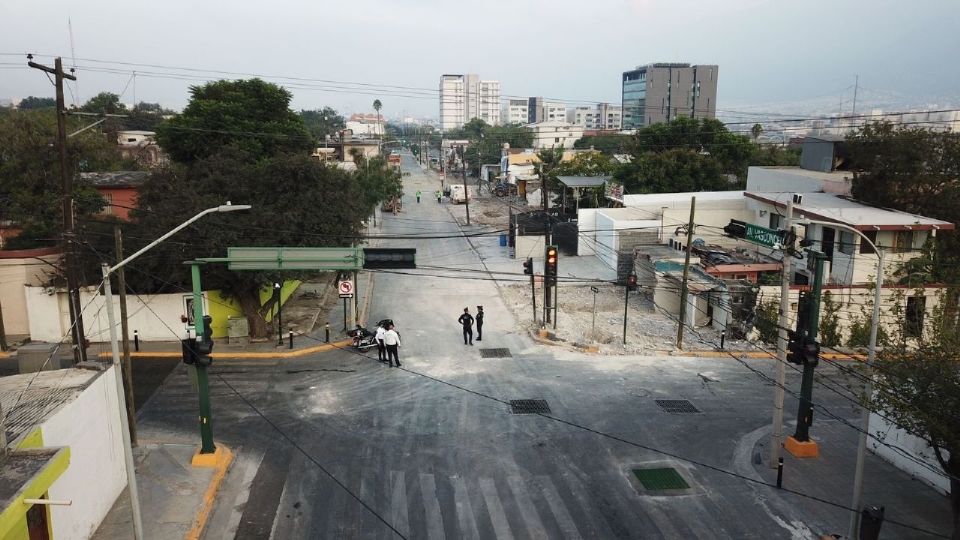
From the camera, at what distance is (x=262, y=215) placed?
80.2ft

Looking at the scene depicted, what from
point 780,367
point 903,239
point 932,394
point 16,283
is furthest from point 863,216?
point 16,283

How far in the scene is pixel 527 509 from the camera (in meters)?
13.6

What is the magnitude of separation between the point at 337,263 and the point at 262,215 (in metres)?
9.80

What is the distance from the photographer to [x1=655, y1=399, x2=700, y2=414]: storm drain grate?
19203 millimetres

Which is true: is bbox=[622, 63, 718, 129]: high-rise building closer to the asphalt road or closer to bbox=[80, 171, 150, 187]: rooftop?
bbox=[80, 171, 150, 187]: rooftop

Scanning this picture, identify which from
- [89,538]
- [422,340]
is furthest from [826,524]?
[422,340]

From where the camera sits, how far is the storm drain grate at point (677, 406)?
63.0 ft

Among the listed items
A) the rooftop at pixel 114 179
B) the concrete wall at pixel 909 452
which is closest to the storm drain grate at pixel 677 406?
the concrete wall at pixel 909 452

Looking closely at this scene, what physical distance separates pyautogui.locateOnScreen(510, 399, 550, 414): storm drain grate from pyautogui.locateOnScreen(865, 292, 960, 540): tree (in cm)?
882

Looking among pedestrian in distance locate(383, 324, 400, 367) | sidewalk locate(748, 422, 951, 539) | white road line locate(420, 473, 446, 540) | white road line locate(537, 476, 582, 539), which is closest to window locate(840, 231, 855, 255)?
sidewalk locate(748, 422, 951, 539)

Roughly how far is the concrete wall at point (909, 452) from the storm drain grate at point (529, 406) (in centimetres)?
850

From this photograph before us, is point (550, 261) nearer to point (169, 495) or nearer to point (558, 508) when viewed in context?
point (558, 508)

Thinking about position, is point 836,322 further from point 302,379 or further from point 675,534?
point 302,379

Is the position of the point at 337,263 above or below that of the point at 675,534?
above
